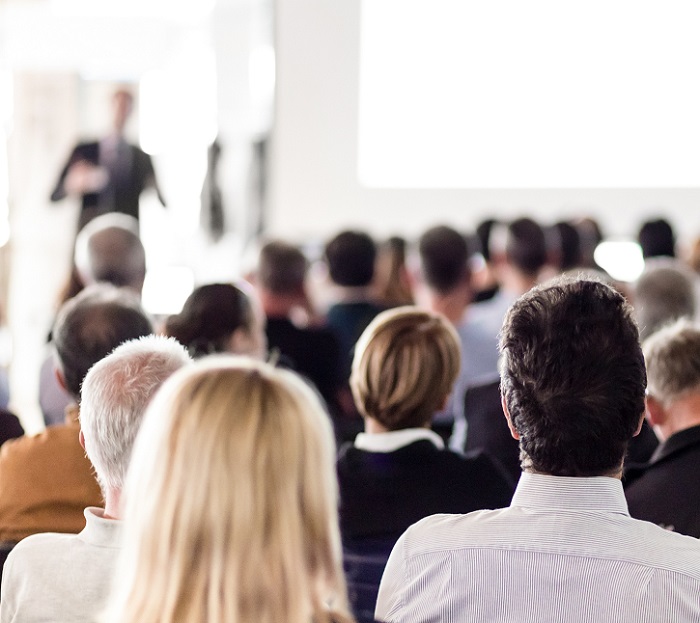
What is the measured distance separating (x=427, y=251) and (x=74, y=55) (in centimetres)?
395

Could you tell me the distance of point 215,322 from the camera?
9.42 ft

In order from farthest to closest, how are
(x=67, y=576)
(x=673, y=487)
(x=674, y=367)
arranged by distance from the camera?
1. (x=674, y=367)
2. (x=673, y=487)
3. (x=67, y=576)

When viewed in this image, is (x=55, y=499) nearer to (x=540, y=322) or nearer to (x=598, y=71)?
(x=540, y=322)

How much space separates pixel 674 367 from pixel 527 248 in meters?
2.21

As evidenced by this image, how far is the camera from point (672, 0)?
287 inches

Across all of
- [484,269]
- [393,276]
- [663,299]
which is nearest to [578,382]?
[663,299]

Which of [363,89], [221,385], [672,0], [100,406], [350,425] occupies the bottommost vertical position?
[350,425]

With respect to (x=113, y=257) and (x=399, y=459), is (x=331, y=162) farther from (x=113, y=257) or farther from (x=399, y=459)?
(x=399, y=459)

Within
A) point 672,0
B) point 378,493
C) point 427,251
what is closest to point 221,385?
point 378,493

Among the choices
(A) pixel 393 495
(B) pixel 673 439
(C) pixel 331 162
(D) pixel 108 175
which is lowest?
(A) pixel 393 495

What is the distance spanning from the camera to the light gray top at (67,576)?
1.49 meters

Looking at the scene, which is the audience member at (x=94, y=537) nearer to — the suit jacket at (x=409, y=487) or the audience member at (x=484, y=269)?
the suit jacket at (x=409, y=487)

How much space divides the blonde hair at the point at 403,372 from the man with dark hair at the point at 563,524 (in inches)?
29.7

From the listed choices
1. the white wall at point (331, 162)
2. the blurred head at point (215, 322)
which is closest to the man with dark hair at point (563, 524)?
the blurred head at point (215, 322)
